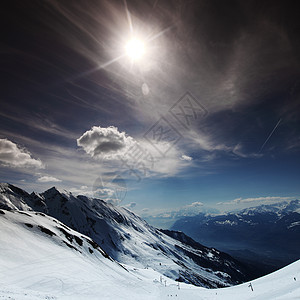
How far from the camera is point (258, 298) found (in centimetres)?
1684

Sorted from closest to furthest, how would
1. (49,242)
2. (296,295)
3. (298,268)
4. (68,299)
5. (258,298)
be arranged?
(296,295), (258,298), (298,268), (68,299), (49,242)

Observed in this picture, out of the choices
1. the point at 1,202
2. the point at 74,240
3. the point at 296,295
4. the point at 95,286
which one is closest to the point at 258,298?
the point at 296,295

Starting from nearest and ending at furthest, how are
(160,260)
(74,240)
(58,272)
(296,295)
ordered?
(296,295)
(58,272)
(74,240)
(160,260)

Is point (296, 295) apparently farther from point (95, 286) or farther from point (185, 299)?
point (95, 286)

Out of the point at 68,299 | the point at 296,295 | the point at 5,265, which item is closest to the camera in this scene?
the point at 296,295

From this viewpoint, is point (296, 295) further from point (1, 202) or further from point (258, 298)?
point (1, 202)

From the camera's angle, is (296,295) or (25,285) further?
(25,285)

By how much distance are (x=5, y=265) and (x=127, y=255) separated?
198750mm

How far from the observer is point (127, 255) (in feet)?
636

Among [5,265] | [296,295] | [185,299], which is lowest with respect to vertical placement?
[185,299]

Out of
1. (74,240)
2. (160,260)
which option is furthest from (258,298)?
(160,260)

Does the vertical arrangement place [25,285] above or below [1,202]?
below

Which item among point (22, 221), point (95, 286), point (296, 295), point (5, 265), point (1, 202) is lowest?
point (95, 286)

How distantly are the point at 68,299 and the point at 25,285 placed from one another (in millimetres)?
6188
